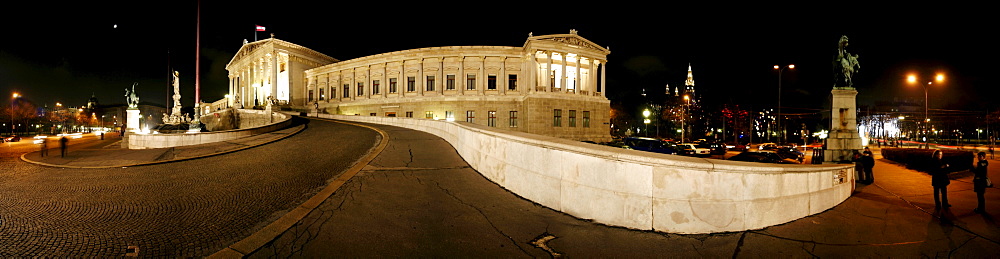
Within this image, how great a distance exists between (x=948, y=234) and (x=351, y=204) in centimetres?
1038

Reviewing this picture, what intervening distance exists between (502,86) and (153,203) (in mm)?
35323

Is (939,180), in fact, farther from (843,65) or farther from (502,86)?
(502,86)

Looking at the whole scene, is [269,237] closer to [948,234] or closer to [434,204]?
[434,204]

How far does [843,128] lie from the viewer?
16125mm

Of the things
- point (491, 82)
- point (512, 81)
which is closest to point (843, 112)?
point (512, 81)

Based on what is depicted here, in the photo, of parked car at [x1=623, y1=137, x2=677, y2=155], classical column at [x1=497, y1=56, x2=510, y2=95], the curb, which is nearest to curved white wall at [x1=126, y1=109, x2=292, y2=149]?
the curb

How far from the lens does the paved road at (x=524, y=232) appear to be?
4.28 meters

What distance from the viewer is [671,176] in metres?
4.84

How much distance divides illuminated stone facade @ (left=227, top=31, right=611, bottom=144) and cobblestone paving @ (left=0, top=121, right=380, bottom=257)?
28.6 metres

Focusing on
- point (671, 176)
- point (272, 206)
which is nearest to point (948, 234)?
point (671, 176)

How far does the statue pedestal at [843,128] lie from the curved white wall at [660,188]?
13.4 meters

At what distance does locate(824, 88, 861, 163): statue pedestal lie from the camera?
15.9m

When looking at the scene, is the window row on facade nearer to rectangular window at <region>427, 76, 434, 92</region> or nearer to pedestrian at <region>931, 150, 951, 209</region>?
rectangular window at <region>427, 76, 434, 92</region>

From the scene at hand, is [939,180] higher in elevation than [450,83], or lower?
lower
